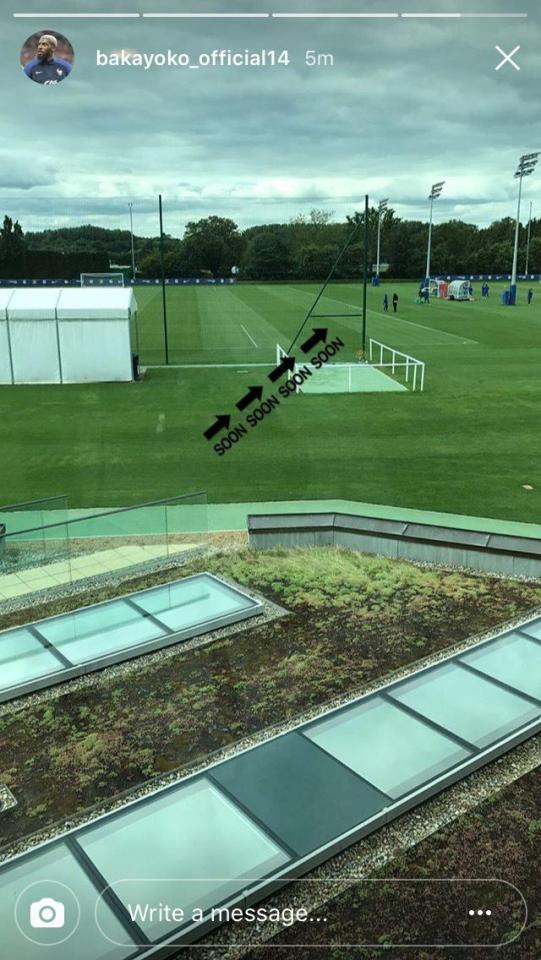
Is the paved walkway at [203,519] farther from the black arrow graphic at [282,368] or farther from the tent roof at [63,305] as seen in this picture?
the tent roof at [63,305]

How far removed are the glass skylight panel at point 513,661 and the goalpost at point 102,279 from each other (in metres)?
25.5

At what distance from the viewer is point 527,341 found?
101 ft

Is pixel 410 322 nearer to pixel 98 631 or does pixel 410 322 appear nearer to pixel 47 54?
pixel 47 54

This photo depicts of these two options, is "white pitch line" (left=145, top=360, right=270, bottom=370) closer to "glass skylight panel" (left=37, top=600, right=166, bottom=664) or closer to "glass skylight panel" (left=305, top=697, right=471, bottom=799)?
"glass skylight panel" (left=37, top=600, right=166, bottom=664)

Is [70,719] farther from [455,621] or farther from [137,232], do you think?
[137,232]

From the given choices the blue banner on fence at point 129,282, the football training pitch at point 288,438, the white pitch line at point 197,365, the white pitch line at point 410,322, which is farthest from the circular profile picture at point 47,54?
the white pitch line at point 410,322

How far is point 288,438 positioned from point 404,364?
7.37 metres

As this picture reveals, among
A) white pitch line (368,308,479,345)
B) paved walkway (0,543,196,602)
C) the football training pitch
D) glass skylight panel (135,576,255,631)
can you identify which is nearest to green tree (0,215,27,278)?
the football training pitch

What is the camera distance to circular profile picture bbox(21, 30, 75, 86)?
36.6 feet

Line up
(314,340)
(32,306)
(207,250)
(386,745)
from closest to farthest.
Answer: (386,745)
(32,306)
(314,340)
(207,250)

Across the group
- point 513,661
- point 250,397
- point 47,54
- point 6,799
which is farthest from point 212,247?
point 6,799

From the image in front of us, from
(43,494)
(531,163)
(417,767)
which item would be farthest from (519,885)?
(531,163)

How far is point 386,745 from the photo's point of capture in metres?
5.95

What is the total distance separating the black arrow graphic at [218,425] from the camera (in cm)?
1617
